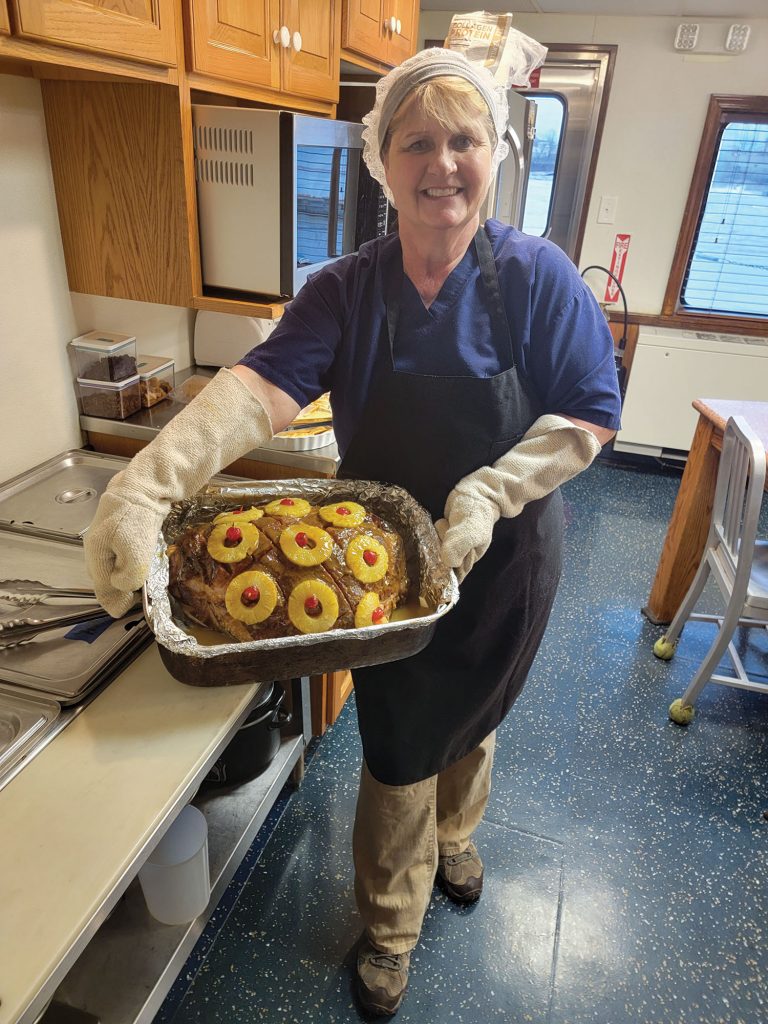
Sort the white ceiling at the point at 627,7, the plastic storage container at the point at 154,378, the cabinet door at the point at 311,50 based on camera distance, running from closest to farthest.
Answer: the cabinet door at the point at 311,50
the plastic storage container at the point at 154,378
the white ceiling at the point at 627,7

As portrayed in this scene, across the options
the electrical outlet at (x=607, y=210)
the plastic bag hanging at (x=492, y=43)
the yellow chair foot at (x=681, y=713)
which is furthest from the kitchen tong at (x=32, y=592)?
the electrical outlet at (x=607, y=210)

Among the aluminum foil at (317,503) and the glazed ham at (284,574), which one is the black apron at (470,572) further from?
the glazed ham at (284,574)

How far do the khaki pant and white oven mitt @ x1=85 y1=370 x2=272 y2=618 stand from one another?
0.63 m

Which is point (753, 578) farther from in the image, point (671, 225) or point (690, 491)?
point (671, 225)

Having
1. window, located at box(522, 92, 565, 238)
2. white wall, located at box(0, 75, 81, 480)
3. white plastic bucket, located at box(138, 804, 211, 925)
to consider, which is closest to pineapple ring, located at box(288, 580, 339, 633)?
white plastic bucket, located at box(138, 804, 211, 925)

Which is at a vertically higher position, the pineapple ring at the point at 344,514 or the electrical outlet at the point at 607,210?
the electrical outlet at the point at 607,210

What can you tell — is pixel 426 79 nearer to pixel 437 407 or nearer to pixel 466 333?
pixel 466 333

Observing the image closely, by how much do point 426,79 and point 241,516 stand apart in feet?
2.29

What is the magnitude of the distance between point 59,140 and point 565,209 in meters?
2.99

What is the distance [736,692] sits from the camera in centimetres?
217

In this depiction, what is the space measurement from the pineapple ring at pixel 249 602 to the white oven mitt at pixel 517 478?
27 centimetres

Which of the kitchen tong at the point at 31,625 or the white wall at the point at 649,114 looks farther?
the white wall at the point at 649,114

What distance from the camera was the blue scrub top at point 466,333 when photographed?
1.06 meters

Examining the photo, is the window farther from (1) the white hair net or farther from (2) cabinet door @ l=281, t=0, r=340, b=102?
(1) the white hair net
